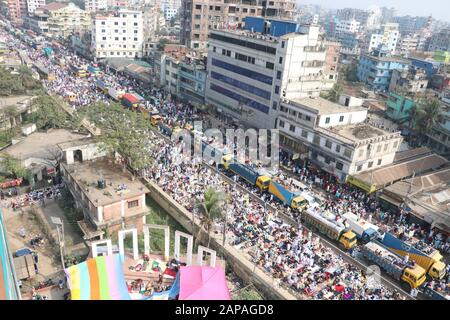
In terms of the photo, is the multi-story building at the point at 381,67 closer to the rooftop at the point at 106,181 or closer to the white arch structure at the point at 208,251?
the rooftop at the point at 106,181

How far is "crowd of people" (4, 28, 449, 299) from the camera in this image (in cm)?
2880

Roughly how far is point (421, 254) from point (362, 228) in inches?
209

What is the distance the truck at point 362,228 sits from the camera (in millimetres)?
34062

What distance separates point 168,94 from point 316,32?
34810 millimetres

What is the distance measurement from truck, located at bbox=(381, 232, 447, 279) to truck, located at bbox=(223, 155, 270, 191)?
44.3 feet

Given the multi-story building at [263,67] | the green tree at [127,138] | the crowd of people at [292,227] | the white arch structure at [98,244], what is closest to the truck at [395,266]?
the crowd of people at [292,227]

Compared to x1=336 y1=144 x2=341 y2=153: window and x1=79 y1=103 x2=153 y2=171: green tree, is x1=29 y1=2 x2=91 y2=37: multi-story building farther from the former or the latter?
x1=336 y1=144 x2=341 y2=153: window

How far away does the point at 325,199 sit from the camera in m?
42.3

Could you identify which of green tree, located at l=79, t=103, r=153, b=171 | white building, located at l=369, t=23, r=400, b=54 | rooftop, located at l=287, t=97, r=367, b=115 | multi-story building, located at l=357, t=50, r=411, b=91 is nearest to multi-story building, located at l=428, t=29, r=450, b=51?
white building, located at l=369, t=23, r=400, b=54

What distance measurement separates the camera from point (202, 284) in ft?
79.8

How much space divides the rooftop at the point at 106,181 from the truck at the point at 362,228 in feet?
64.1

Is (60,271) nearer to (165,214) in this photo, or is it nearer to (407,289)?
(165,214)

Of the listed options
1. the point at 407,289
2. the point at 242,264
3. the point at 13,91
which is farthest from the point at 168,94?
the point at 407,289

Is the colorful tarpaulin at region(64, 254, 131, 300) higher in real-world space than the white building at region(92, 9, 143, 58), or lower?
lower
